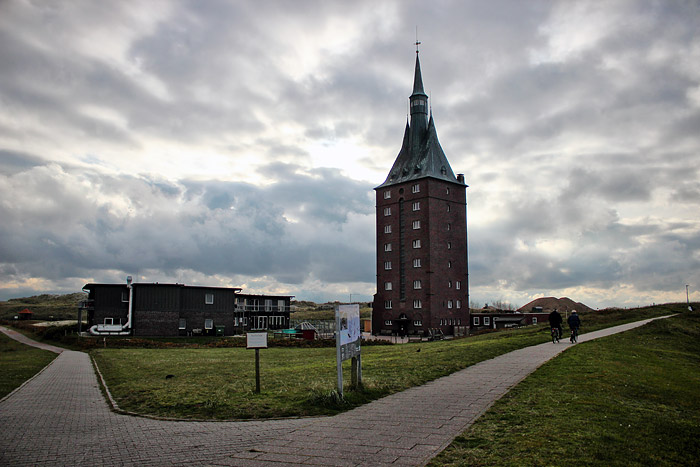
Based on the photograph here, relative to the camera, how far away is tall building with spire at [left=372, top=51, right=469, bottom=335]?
2734 inches

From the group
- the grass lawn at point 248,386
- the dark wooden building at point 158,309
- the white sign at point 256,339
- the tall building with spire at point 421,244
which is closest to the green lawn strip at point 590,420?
the grass lawn at point 248,386

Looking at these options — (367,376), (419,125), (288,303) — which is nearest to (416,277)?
(288,303)

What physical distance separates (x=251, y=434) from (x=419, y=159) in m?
69.4

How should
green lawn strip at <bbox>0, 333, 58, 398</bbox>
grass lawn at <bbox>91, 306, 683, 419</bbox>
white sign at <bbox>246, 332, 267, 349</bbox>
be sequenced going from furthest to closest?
green lawn strip at <bbox>0, 333, 58, 398</bbox>
white sign at <bbox>246, 332, 267, 349</bbox>
grass lawn at <bbox>91, 306, 683, 419</bbox>

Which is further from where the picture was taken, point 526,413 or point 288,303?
point 288,303

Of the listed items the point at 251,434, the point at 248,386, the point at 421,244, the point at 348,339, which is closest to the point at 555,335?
the point at 348,339

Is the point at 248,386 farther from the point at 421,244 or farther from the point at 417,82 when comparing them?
the point at 417,82

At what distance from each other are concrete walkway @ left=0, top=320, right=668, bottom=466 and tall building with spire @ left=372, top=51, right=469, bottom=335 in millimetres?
56257

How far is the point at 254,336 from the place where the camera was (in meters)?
14.2

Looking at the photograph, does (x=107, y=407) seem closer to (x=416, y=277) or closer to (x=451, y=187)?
(x=416, y=277)

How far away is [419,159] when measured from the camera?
7581 cm

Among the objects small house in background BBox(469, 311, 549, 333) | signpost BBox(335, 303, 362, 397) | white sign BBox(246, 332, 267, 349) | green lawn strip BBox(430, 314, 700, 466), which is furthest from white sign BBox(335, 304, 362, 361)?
small house in background BBox(469, 311, 549, 333)

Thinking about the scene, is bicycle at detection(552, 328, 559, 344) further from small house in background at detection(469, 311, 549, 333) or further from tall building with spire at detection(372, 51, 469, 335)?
small house in background at detection(469, 311, 549, 333)

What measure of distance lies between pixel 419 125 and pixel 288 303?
34.6 meters
